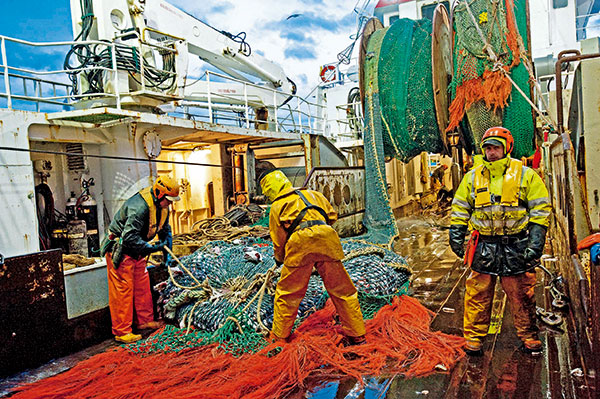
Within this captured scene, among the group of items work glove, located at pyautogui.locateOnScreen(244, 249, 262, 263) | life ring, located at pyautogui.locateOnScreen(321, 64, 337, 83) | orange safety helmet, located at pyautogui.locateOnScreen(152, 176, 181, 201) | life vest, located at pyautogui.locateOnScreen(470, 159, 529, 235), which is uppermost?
life ring, located at pyautogui.locateOnScreen(321, 64, 337, 83)

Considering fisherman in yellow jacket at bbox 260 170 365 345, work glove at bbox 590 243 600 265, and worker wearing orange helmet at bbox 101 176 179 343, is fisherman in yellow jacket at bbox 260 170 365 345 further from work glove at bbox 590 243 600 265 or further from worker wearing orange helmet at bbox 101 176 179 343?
work glove at bbox 590 243 600 265

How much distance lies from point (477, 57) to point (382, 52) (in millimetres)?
1795

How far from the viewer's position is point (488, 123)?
20.8 feet

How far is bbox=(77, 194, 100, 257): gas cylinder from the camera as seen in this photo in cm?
656

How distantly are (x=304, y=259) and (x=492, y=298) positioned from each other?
4.91 feet

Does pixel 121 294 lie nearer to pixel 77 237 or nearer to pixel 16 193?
pixel 16 193

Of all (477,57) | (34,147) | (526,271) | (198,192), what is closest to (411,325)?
(526,271)

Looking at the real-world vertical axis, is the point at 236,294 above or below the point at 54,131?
below

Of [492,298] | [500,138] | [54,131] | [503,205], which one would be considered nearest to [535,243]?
[503,205]

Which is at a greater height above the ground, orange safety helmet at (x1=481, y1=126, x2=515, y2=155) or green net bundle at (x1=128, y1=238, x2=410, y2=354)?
orange safety helmet at (x1=481, y1=126, x2=515, y2=155)

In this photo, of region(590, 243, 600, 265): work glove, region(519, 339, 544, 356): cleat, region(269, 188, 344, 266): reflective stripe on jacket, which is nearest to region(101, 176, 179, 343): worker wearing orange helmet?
region(269, 188, 344, 266): reflective stripe on jacket

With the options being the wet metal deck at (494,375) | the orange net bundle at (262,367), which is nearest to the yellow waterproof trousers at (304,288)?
the orange net bundle at (262,367)

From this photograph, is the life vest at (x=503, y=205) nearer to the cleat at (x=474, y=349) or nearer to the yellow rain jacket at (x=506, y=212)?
the yellow rain jacket at (x=506, y=212)

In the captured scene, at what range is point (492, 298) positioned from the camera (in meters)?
3.33
